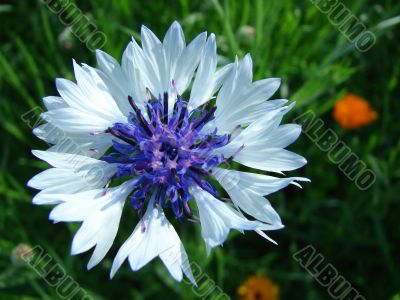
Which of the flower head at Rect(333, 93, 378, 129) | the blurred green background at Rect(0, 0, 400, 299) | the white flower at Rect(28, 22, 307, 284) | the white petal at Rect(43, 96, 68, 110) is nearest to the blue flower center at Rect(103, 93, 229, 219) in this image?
the white flower at Rect(28, 22, 307, 284)

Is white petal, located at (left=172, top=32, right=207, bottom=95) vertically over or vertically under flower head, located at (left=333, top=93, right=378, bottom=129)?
under

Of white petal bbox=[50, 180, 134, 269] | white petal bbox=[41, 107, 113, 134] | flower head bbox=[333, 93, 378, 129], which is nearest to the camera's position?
white petal bbox=[50, 180, 134, 269]

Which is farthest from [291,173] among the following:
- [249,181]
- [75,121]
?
[75,121]

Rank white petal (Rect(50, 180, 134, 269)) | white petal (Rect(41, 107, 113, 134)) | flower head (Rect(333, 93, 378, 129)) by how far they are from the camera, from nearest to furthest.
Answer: white petal (Rect(50, 180, 134, 269)), white petal (Rect(41, 107, 113, 134)), flower head (Rect(333, 93, 378, 129))

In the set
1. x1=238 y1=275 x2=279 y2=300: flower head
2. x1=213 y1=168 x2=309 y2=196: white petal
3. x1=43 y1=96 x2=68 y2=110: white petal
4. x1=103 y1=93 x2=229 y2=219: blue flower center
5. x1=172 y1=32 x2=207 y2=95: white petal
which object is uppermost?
x1=172 y1=32 x2=207 y2=95: white petal

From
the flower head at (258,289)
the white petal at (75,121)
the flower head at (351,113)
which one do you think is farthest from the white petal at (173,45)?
the flower head at (258,289)

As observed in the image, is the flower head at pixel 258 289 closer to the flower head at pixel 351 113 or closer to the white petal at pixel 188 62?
the flower head at pixel 351 113

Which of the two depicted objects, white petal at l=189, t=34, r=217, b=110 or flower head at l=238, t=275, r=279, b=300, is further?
flower head at l=238, t=275, r=279, b=300

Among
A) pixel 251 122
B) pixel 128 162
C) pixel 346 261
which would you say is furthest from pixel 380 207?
pixel 128 162

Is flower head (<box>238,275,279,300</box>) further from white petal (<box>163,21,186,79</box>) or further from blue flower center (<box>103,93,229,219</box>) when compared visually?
white petal (<box>163,21,186,79</box>)

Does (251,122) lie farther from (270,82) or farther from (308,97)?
(308,97)
